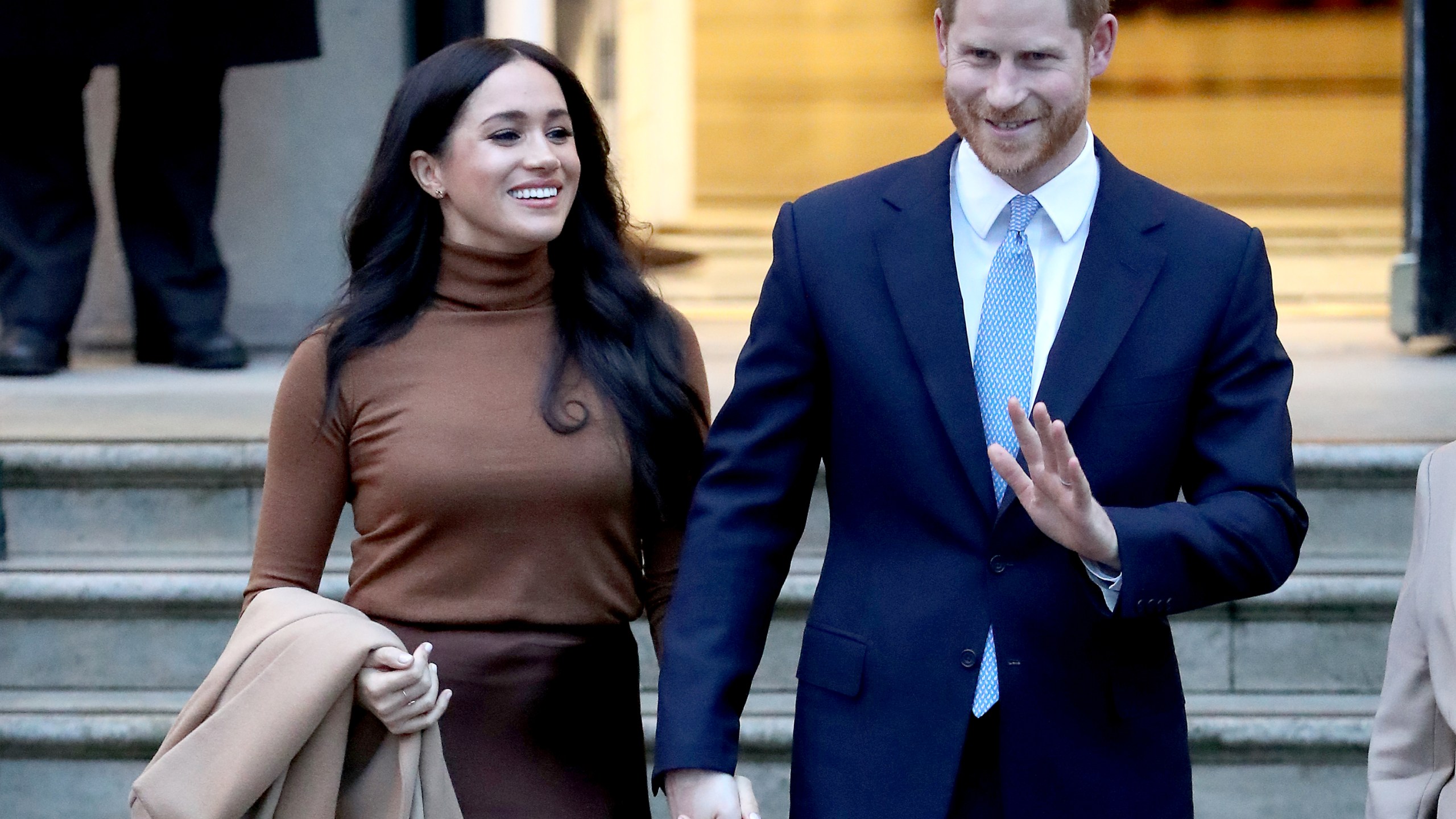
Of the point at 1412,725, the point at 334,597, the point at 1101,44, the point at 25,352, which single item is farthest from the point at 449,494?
the point at 25,352

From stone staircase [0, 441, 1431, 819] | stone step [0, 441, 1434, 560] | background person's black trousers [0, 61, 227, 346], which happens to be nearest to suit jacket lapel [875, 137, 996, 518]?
stone staircase [0, 441, 1431, 819]

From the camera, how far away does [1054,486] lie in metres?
1.87

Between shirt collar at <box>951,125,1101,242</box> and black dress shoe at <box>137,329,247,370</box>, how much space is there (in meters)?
3.81

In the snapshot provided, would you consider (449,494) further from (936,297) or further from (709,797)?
(936,297)

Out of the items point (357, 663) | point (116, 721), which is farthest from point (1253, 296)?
point (116, 721)

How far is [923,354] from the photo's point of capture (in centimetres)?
208

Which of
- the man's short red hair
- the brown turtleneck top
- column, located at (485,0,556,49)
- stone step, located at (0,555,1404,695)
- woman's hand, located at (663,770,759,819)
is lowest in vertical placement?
stone step, located at (0,555,1404,695)

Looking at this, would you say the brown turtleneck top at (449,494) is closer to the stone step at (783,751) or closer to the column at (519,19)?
the stone step at (783,751)

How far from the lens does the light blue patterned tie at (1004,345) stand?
6.82 ft

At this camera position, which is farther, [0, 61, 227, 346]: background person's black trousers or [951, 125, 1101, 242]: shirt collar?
[0, 61, 227, 346]: background person's black trousers

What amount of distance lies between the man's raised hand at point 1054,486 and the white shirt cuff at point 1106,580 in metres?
0.05

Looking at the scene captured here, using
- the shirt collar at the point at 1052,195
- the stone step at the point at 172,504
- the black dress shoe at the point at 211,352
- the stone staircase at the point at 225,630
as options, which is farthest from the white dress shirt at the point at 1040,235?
the black dress shoe at the point at 211,352

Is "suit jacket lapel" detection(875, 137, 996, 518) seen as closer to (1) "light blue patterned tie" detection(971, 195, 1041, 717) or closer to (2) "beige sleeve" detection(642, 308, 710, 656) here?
(1) "light blue patterned tie" detection(971, 195, 1041, 717)

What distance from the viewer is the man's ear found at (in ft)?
6.66
